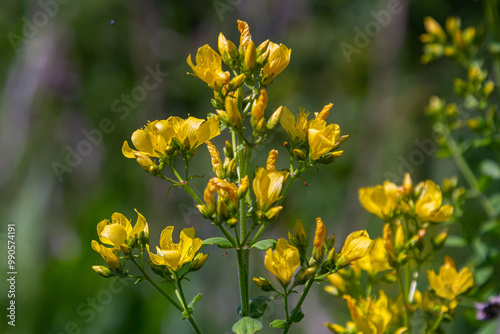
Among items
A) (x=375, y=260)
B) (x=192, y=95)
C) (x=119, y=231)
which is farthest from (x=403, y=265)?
(x=192, y=95)

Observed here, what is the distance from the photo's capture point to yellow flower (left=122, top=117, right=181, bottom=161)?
0.78 metres

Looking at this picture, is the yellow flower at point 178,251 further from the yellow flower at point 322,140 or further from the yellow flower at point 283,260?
the yellow flower at point 322,140

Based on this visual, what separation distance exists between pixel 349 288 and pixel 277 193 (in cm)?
32

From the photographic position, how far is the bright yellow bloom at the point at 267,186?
2.41 ft

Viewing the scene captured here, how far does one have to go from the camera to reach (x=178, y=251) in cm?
74

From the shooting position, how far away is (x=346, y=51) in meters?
4.25

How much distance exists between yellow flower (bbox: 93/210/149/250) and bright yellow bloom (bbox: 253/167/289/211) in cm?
19

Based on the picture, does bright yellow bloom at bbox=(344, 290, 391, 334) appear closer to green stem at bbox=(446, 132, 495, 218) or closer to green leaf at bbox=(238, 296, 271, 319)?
green leaf at bbox=(238, 296, 271, 319)

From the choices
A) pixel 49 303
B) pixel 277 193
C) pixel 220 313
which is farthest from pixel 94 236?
pixel 277 193

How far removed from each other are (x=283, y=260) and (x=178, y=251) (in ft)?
0.53

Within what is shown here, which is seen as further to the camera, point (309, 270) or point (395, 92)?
point (395, 92)

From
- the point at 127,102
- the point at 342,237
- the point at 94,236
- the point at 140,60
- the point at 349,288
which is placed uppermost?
the point at 140,60

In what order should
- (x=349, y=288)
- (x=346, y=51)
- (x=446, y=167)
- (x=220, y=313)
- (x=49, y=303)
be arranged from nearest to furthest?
(x=349, y=288)
(x=49, y=303)
(x=220, y=313)
(x=446, y=167)
(x=346, y=51)

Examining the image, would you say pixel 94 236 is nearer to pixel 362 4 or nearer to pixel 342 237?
pixel 342 237
